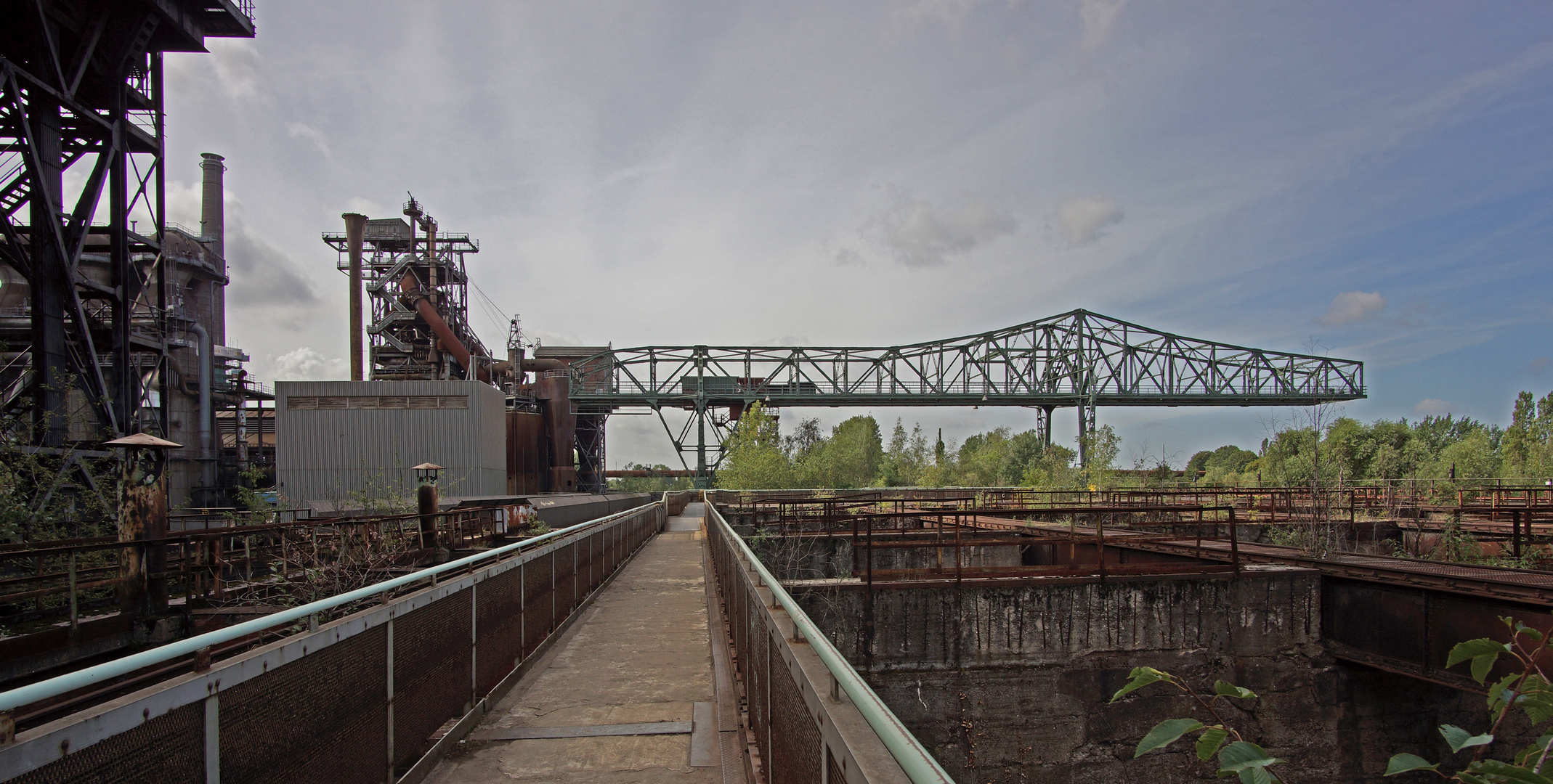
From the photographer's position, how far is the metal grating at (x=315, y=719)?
11.4ft

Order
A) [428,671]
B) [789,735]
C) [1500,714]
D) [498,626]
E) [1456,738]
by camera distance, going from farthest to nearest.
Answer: [498,626] → [428,671] → [789,735] → [1500,714] → [1456,738]

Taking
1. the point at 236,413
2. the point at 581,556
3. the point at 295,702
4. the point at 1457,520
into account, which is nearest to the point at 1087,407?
the point at 1457,520

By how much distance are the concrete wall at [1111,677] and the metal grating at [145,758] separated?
9.56 m

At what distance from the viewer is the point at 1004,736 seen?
12109 millimetres

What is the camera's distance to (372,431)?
39.9 metres

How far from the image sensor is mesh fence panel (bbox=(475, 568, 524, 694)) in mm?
6793

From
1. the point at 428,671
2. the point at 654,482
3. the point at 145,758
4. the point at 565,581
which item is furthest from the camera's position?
the point at 654,482

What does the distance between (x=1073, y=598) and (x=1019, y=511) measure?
1589 mm

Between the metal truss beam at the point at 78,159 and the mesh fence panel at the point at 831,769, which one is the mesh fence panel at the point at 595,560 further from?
the metal truss beam at the point at 78,159

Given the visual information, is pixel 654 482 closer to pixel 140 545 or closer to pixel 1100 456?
pixel 1100 456

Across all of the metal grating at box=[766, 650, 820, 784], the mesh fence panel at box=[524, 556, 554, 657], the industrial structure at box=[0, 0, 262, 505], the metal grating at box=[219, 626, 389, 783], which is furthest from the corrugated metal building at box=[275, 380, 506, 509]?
the metal grating at box=[766, 650, 820, 784]

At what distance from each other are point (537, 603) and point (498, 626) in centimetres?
166

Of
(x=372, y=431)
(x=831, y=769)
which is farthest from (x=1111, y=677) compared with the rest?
(x=372, y=431)

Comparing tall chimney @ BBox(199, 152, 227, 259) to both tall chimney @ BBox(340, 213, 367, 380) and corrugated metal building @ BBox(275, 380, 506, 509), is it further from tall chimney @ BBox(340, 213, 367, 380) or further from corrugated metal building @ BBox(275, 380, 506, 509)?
corrugated metal building @ BBox(275, 380, 506, 509)
